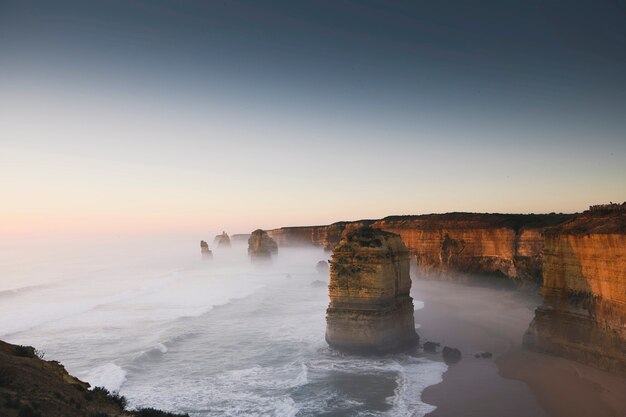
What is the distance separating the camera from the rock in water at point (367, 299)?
24.5 meters

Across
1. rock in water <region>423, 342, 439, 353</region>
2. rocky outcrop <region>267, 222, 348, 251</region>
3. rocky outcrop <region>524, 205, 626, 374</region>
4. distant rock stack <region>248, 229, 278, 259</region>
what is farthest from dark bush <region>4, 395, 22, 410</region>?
rocky outcrop <region>267, 222, 348, 251</region>

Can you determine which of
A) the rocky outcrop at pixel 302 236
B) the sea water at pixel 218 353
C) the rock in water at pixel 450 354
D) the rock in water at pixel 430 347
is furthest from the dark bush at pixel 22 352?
the rocky outcrop at pixel 302 236

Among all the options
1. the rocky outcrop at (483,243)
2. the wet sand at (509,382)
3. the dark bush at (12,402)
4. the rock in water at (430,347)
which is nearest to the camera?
the dark bush at (12,402)

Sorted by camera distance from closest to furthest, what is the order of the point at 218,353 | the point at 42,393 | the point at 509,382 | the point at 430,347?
the point at 42,393, the point at 509,382, the point at 430,347, the point at 218,353

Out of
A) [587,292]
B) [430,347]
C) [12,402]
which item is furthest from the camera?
[430,347]

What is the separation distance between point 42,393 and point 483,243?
46901 millimetres

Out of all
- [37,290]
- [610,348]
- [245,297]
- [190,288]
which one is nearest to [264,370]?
[610,348]

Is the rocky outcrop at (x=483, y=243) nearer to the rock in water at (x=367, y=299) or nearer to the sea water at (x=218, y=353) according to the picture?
the sea water at (x=218, y=353)

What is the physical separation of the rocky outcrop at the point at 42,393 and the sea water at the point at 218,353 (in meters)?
8.41

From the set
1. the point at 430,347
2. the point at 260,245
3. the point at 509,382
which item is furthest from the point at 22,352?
the point at 260,245

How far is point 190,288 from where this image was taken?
61500 millimetres

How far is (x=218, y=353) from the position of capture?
89.9 feet

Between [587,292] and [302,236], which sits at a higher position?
[302,236]

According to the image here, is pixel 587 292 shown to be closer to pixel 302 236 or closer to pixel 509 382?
pixel 509 382
